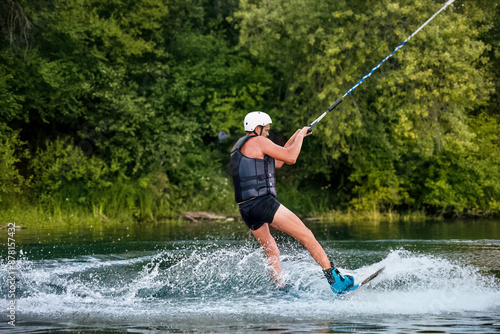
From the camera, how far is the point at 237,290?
26.5 ft

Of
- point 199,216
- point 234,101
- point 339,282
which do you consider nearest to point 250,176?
point 339,282

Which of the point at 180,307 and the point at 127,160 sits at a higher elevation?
the point at 127,160

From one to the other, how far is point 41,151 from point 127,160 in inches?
95.1

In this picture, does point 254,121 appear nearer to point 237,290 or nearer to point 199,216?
point 237,290

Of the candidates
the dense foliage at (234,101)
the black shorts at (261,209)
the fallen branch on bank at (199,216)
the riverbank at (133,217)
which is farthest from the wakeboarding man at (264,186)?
the fallen branch on bank at (199,216)

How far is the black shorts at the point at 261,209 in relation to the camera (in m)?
7.70

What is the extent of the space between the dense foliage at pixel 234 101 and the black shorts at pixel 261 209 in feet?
40.7

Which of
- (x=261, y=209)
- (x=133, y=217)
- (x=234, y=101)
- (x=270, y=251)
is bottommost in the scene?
(x=270, y=251)

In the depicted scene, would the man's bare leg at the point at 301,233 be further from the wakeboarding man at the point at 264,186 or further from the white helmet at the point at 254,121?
the white helmet at the point at 254,121

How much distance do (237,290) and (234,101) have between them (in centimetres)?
1563

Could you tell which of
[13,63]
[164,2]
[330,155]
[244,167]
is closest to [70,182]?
[13,63]

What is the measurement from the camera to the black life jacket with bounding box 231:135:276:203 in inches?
307

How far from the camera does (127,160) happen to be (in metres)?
21.1

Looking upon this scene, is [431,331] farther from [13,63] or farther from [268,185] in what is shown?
[13,63]
